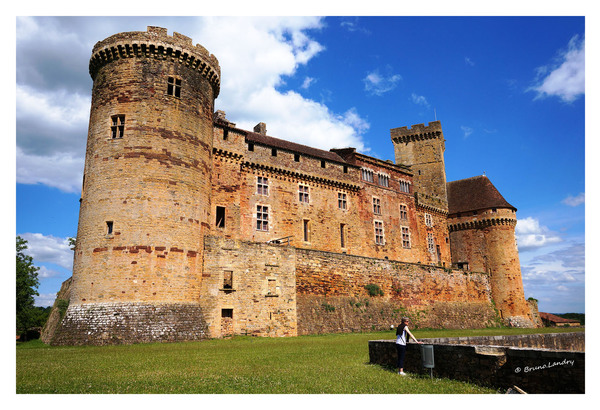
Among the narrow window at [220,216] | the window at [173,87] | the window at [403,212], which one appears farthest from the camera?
the window at [403,212]

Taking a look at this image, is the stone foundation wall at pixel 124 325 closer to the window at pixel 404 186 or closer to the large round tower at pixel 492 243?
the window at pixel 404 186

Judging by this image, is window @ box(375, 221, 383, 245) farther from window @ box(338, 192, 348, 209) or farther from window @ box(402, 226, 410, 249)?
window @ box(338, 192, 348, 209)

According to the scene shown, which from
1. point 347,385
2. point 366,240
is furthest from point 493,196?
point 347,385

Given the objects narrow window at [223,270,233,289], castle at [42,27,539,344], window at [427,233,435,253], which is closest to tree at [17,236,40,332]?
castle at [42,27,539,344]

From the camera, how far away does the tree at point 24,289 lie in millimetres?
41062

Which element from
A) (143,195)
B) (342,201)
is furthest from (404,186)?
(143,195)

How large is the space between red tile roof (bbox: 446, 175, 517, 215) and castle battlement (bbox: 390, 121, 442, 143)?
22.0 feet

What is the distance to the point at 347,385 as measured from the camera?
8.62m

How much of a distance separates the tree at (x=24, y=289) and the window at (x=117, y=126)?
26966 millimetres

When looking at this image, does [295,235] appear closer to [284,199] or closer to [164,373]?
[284,199]

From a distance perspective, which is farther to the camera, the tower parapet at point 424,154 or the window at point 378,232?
the tower parapet at point 424,154

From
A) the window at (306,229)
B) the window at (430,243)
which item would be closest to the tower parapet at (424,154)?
the window at (430,243)

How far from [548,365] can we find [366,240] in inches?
1141

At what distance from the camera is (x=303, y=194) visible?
3350 cm
